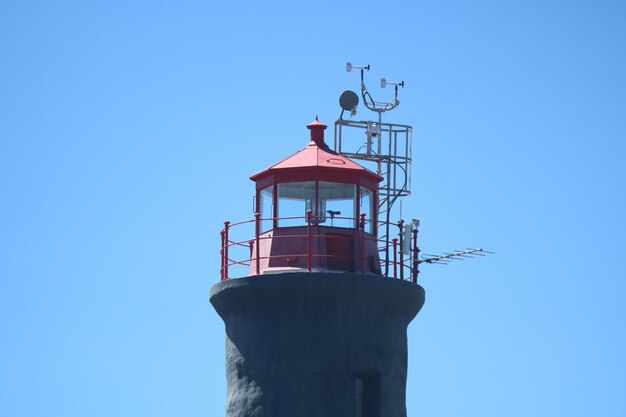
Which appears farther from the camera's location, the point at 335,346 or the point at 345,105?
the point at 345,105

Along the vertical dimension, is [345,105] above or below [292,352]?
above

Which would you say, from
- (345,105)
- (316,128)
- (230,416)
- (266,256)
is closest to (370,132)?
(345,105)

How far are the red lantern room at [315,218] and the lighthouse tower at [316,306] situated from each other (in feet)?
0.07

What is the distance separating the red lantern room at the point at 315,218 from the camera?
3259cm

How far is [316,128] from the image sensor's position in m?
34.3

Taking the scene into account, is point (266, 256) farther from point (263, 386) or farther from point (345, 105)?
point (345, 105)

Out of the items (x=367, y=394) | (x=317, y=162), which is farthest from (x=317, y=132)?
(x=367, y=394)

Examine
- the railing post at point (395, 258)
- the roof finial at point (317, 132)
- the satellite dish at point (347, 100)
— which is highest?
the satellite dish at point (347, 100)

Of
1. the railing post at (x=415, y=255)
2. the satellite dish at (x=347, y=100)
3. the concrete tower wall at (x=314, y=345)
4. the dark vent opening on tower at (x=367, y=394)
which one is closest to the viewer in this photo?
the concrete tower wall at (x=314, y=345)

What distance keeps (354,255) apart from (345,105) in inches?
223

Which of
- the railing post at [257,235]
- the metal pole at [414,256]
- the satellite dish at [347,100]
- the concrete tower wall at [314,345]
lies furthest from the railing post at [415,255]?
the satellite dish at [347,100]

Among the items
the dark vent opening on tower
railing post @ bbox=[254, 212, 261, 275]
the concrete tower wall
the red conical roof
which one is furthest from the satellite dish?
the dark vent opening on tower

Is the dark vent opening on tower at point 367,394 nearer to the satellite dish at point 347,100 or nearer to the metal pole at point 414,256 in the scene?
the metal pole at point 414,256

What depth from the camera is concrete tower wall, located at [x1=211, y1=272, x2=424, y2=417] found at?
31.8 m
